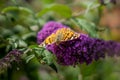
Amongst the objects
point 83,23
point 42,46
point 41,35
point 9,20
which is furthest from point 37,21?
point 42,46

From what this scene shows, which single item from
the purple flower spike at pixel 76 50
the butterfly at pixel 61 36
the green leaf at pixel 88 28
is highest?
the green leaf at pixel 88 28

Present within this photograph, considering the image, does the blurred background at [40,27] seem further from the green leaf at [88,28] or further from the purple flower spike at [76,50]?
the purple flower spike at [76,50]

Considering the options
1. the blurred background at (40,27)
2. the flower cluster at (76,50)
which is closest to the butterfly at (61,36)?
the flower cluster at (76,50)

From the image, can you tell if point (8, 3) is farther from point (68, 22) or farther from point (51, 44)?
point (51, 44)

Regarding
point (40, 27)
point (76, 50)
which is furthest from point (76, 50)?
point (40, 27)

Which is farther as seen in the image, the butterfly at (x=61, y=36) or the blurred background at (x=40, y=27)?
the blurred background at (x=40, y=27)

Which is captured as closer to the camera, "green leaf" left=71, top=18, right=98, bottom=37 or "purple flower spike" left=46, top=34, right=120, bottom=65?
"purple flower spike" left=46, top=34, right=120, bottom=65

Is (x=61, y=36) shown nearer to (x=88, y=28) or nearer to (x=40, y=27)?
(x=88, y=28)

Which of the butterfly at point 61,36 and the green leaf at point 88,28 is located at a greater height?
the green leaf at point 88,28

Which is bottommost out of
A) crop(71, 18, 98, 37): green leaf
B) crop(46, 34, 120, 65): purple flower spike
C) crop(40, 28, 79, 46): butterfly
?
crop(46, 34, 120, 65): purple flower spike

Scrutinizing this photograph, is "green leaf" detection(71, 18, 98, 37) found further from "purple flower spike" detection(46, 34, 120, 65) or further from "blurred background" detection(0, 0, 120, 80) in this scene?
"purple flower spike" detection(46, 34, 120, 65)

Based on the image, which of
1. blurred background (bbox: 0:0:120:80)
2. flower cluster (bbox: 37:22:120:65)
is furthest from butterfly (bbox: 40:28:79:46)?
blurred background (bbox: 0:0:120:80)
